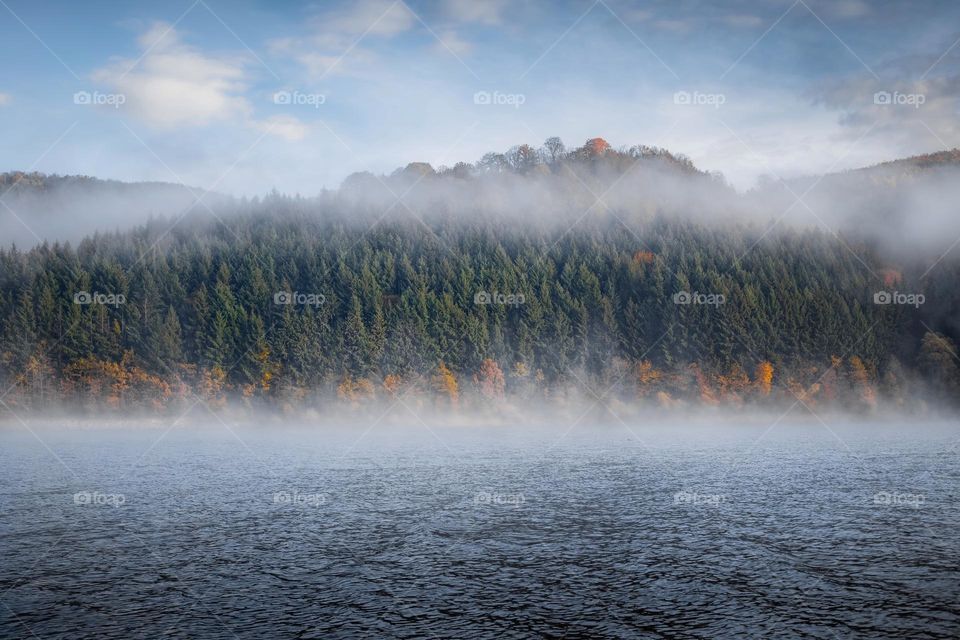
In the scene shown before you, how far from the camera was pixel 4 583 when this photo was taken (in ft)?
79.9

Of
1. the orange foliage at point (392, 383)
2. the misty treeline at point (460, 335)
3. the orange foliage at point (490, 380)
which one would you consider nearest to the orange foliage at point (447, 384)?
the misty treeline at point (460, 335)

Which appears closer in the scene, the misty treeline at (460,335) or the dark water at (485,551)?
the dark water at (485,551)

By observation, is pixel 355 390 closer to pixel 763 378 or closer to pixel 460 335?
pixel 460 335

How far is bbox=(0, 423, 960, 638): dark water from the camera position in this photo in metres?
20.5

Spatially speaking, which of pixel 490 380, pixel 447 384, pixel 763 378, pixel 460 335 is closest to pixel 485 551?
pixel 447 384

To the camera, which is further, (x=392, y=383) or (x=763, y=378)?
(x=763, y=378)

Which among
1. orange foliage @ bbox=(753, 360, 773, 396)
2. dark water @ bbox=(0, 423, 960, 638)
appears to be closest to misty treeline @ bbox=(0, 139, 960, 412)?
orange foliage @ bbox=(753, 360, 773, 396)

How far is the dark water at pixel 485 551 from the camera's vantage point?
20500 millimetres

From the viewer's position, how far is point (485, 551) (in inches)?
1119

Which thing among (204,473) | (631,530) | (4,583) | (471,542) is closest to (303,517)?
(471,542)

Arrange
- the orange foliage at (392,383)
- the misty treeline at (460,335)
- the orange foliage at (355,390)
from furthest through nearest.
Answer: the misty treeline at (460,335), the orange foliage at (392,383), the orange foliage at (355,390)

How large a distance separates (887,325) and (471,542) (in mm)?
160758

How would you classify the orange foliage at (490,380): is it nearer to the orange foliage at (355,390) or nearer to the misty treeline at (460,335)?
the misty treeline at (460,335)

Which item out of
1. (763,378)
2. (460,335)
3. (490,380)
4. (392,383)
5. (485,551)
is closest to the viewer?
(485,551)
